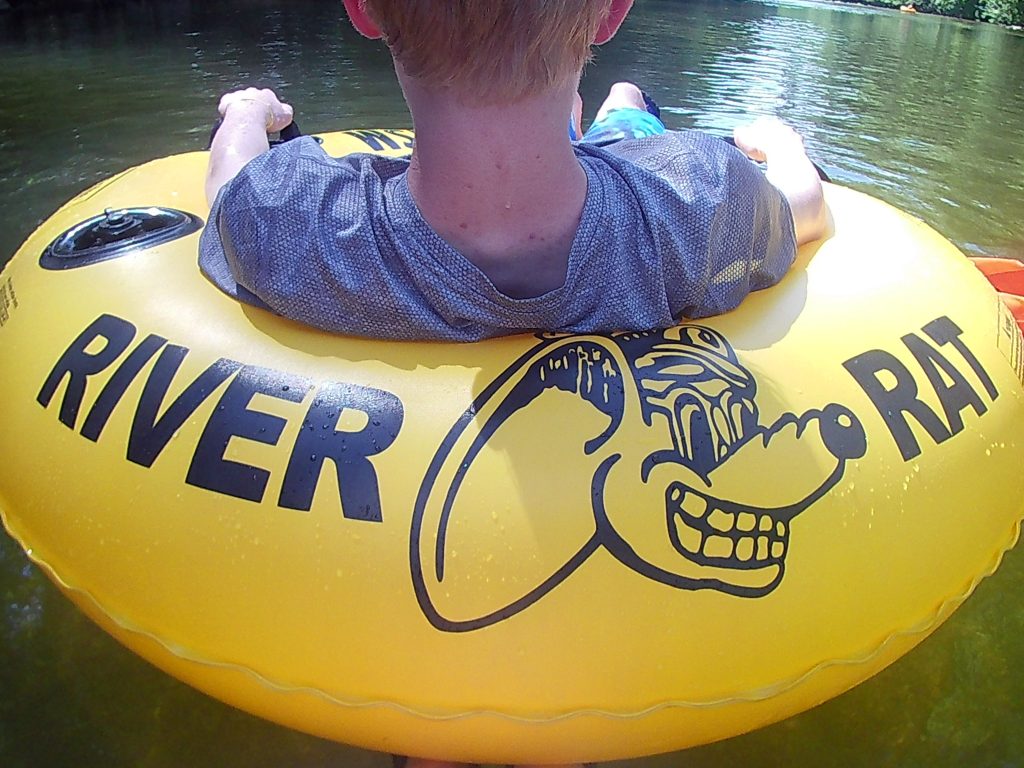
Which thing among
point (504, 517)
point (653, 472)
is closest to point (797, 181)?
point (653, 472)

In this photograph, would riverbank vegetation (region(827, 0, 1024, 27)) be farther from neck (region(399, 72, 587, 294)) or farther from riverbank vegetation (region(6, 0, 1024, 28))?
neck (region(399, 72, 587, 294))

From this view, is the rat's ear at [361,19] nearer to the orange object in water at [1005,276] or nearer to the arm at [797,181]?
the arm at [797,181]

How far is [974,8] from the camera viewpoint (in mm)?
20484

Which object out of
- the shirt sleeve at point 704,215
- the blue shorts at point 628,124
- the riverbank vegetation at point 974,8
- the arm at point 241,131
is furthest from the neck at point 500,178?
the riverbank vegetation at point 974,8

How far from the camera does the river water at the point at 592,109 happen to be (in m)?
1.47

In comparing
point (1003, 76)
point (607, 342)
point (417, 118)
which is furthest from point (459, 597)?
point (1003, 76)

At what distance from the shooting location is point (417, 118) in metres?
1.02

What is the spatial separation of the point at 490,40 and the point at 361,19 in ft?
0.77

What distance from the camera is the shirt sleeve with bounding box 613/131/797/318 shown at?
1097 millimetres

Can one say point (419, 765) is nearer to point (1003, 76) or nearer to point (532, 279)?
point (532, 279)

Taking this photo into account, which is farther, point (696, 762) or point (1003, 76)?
point (1003, 76)

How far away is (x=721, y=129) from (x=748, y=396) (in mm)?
4438

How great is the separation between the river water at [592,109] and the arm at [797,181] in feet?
1.77

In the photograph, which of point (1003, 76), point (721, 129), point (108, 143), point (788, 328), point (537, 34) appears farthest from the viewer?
point (1003, 76)
